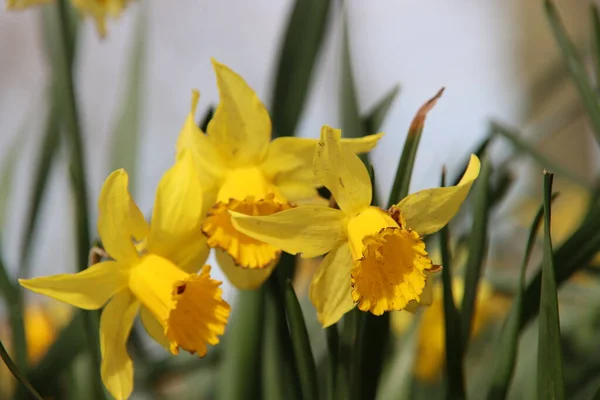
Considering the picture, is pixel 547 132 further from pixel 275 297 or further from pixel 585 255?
pixel 275 297

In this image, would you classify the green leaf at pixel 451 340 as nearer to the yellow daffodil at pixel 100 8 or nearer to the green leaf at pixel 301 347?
the green leaf at pixel 301 347

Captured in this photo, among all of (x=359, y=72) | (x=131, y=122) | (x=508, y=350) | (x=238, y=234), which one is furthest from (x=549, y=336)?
(x=359, y=72)

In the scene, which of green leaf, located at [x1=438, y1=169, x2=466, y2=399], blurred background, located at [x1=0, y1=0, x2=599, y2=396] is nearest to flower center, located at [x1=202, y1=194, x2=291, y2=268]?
green leaf, located at [x1=438, y1=169, x2=466, y2=399]

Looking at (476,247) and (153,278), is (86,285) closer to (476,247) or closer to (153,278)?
(153,278)

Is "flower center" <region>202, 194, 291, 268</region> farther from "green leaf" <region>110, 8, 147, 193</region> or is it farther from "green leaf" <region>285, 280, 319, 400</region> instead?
"green leaf" <region>110, 8, 147, 193</region>

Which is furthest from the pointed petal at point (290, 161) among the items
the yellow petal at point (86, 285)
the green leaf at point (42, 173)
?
the green leaf at point (42, 173)

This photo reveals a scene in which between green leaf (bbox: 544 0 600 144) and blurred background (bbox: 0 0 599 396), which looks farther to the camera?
blurred background (bbox: 0 0 599 396)
